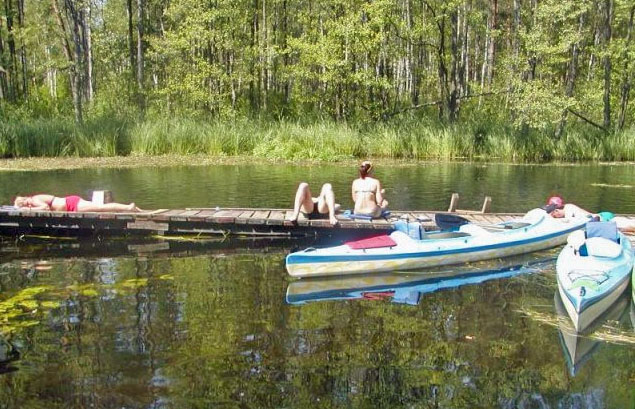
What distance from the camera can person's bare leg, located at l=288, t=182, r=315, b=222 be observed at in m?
12.0

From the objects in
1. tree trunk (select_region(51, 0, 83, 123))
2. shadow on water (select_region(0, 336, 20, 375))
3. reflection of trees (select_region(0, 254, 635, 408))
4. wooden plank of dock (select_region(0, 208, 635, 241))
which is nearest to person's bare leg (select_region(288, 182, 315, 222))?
wooden plank of dock (select_region(0, 208, 635, 241))

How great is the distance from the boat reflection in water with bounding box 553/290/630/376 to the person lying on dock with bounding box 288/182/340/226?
15.0 feet

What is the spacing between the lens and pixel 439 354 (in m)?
6.73

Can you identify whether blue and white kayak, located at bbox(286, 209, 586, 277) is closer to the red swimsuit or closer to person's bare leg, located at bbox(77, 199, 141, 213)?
person's bare leg, located at bbox(77, 199, 141, 213)

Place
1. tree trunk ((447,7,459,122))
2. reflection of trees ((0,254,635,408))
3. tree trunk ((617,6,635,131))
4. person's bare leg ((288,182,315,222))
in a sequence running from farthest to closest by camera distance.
Result: tree trunk ((447,7,459,122)) < tree trunk ((617,6,635,131)) < person's bare leg ((288,182,315,222)) < reflection of trees ((0,254,635,408))

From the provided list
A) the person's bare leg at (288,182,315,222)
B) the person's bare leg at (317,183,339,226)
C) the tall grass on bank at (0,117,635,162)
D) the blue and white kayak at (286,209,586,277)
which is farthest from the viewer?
the tall grass on bank at (0,117,635,162)

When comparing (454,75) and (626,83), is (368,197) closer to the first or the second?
(454,75)

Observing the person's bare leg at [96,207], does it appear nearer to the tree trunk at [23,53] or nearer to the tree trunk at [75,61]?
the tree trunk at [75,61]

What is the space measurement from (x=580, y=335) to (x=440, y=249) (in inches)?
132

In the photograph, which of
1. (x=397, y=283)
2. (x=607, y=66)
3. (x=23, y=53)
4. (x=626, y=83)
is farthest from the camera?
(x=23, y=53)

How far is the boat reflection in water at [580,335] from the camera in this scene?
676cm

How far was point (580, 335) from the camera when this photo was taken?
748cm

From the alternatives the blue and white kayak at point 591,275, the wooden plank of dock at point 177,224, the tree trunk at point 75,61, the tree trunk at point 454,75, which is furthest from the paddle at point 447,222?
the tree trunk at point 75,61

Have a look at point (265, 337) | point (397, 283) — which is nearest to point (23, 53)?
point (397, 283)
